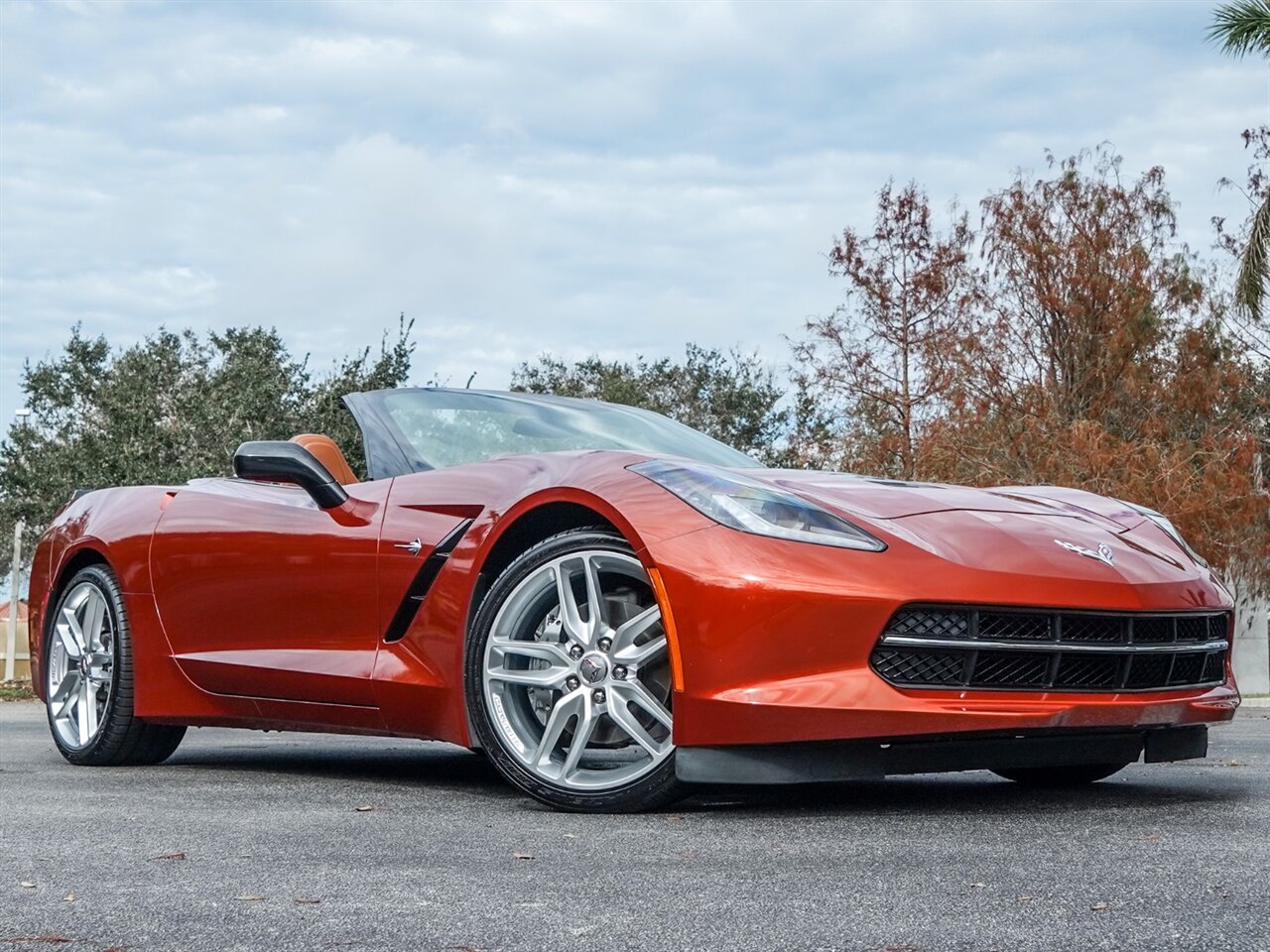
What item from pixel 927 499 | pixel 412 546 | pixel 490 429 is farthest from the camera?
pixel 490 429

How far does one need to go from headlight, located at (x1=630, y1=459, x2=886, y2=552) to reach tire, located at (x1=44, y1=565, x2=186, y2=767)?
2.44 metres

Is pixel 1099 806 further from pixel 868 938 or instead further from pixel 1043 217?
pixel 1043 217

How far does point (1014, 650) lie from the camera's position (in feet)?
12.1

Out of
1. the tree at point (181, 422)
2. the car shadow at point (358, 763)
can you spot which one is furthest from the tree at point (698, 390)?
the car shadow at point (358, 763)

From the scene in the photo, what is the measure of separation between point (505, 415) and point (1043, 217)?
1972cm

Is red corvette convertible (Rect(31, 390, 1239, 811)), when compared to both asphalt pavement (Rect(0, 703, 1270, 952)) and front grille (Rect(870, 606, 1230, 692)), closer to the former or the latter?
front grille (Rect(870, 606, 1230, 692))

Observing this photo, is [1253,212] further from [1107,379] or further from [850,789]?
[850,789]

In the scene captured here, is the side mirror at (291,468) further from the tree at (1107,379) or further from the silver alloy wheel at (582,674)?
the tree at (1107,379)

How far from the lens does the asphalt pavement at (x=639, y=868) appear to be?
2402mm

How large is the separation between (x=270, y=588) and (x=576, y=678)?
1.36m

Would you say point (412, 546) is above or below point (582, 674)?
above

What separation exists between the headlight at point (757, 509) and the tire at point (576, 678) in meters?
0.22

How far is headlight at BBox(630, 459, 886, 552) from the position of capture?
3.77 metres

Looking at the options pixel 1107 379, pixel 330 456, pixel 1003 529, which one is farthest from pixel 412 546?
pixel 1107 379
